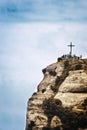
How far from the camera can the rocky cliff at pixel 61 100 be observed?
113 meters

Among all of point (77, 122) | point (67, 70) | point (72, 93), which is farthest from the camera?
point (67, 70)

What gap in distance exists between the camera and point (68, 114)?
113m

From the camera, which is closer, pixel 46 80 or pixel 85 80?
pixel 85 80

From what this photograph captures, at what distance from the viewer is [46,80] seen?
135000 mm

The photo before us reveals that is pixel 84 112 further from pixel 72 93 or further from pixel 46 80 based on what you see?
pixel 46 80

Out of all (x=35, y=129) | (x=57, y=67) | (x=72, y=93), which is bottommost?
(x=35, y=129)

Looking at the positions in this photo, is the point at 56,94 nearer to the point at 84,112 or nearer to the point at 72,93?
the point at 72,93

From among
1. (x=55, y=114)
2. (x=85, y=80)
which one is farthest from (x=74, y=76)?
(x=55, y=114)

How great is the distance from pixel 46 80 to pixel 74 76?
50.0 feet

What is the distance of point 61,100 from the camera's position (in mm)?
118438

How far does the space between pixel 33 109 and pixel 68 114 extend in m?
15.8

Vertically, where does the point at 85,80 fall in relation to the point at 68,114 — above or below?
above

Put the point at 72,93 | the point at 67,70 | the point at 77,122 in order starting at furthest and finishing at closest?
the point at 67,70 < the point at 72,93 < the point at 77,122

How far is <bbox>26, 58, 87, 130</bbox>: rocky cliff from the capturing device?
370 feet
